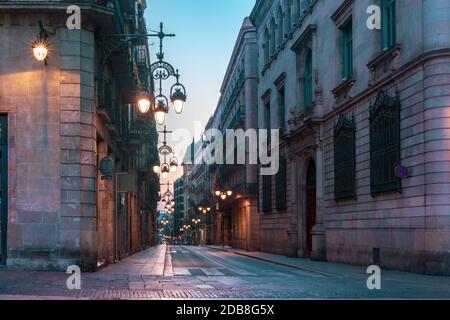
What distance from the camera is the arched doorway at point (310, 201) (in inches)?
1293

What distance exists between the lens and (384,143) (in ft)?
73.3

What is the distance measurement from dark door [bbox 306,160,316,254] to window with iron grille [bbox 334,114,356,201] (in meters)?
4.62

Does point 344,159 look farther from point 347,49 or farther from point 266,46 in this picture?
point 266,46

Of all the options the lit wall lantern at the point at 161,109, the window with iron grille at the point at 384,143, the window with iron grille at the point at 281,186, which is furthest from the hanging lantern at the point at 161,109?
the window with iron grille at the point at 281,186

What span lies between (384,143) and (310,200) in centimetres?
1146

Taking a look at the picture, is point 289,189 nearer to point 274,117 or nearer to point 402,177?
point 274,117

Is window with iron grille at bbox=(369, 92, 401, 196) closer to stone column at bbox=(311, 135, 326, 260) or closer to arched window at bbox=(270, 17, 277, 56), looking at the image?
stone column at bbox=(311, 135, 326, 260)

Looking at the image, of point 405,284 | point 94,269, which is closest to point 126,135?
point 94,269

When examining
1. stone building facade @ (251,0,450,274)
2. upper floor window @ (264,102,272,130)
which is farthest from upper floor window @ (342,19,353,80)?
upper floor window @ (264,102,272,130)

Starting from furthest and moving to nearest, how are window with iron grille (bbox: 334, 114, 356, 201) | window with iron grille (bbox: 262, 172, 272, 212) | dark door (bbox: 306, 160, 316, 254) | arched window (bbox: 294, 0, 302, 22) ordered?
window with iron grille (bbox: 262, 172, 272, 212) < arched window (bbox: 294, 0, 302, 22) < dark door (bbox: 306, 160, 316, 254) < window with iron grille (bbox: 334, 114, 356, 201)

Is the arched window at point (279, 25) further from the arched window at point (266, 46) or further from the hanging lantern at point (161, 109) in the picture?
the hanging lantern at point (161, 109)

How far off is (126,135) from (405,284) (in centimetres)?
1859

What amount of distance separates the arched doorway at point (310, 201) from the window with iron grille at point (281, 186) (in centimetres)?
308

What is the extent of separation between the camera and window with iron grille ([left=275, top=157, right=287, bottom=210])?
1453 inches
